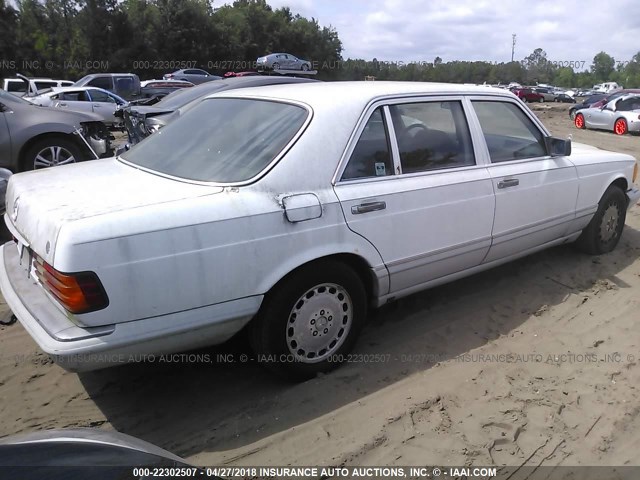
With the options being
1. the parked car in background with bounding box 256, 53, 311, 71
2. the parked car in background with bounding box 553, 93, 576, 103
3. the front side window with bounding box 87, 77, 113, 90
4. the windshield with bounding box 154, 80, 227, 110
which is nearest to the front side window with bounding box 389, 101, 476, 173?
the windshield with bounding box 154, 80, 227, 110

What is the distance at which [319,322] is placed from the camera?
10.3ft

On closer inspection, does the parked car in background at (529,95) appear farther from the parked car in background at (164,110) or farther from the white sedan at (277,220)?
the white sedan at (277,220)

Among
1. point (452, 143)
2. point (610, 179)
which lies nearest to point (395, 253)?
point (452, 143)

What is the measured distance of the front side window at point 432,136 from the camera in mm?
3486

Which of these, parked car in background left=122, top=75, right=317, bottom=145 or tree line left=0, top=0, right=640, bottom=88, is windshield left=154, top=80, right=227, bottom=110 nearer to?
parked car in background left=122, top=75, right=317, bottom=145

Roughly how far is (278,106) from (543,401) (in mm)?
2315

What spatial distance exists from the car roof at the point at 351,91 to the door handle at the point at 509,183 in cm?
68

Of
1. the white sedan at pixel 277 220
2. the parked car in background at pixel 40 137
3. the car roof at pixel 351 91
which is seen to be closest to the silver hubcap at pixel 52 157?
the parked car in background at pixel 40 137

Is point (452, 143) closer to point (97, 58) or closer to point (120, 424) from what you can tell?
point (120, 424)

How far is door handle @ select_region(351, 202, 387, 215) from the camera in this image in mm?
3107

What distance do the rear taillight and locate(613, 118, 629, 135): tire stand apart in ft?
60.9

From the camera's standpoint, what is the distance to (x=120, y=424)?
2.87 metres

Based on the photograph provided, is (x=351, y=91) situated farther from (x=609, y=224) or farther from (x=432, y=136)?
(x=609, y=224)

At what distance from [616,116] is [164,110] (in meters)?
15.6
